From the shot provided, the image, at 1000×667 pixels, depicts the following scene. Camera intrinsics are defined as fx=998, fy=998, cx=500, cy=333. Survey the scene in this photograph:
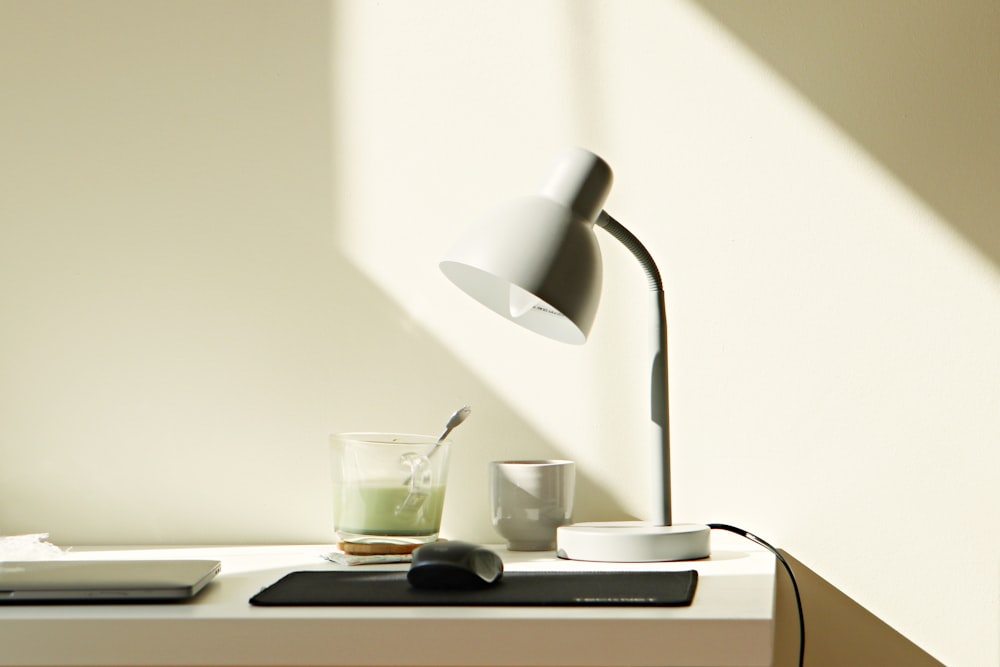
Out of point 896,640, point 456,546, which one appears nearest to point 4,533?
point 456,546

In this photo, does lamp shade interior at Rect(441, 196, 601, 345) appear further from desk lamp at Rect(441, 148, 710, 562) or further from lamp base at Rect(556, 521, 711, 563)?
lamp base at Rect(556, 521, 711, 563)

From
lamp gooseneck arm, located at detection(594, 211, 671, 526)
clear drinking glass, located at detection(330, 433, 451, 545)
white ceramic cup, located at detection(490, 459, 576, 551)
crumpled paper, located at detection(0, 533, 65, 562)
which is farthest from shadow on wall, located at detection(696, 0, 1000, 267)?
crumpled paper, located at detection(0, 533, 65, 562)

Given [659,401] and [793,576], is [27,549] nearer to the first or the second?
[659,401]

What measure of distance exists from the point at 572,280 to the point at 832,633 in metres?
0.69

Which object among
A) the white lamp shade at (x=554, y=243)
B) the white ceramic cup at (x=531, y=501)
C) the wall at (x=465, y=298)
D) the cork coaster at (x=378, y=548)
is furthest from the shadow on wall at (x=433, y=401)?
the white lamp shade at (x=554, y=243)

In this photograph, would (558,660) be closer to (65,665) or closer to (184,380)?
(65,665)

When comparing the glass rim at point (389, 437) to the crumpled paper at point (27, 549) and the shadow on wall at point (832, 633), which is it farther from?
the shadow on wall at point (832, 633)

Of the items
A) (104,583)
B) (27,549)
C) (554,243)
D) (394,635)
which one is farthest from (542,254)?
(27,549)

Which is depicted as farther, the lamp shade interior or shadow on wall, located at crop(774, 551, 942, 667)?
shadow on wall, located at crop(774, 551, 942, 667)

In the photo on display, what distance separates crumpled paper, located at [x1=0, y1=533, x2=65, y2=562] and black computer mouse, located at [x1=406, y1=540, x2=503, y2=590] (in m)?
0.59

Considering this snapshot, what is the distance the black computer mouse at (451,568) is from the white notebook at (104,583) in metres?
0.23

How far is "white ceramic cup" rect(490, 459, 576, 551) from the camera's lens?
1.30 meters

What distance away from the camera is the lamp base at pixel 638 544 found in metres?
1.16

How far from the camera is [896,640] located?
Result: 1.36 m
